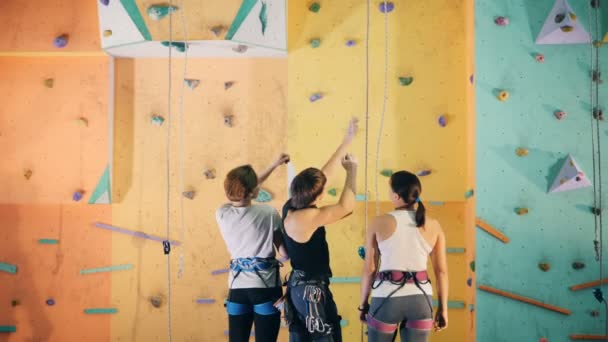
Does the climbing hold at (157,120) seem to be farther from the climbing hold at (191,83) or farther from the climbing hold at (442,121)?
the climbing hold at (442,121)

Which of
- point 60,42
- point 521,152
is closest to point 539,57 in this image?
point 521,152

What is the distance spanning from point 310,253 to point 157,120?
7.46 feet

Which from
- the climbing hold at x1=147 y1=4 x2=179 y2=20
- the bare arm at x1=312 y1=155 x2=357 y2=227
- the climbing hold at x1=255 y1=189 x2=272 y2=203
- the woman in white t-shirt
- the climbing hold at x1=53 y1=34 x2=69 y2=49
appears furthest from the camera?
the climbing hold at x1=255 y1=189 x2=272 y2=203

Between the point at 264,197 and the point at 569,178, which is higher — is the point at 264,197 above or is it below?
below

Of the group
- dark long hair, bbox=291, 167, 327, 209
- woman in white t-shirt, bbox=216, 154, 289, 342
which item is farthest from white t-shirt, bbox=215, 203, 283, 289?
dark long hair, bbox=291, 167, 327, 209

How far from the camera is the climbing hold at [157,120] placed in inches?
167

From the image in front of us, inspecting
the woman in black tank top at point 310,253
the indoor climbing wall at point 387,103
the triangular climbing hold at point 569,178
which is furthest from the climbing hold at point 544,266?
the woman in black tank top at point 310,253

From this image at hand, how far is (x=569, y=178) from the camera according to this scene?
3.57 m

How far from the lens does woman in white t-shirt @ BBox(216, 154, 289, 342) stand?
8.48ft

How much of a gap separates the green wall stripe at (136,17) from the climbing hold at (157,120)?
68 centimetres

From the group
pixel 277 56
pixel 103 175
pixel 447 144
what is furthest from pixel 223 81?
pixel 447 144

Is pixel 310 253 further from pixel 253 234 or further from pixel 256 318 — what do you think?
pixel 256 318

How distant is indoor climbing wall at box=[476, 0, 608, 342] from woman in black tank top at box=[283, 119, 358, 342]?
1545 mm

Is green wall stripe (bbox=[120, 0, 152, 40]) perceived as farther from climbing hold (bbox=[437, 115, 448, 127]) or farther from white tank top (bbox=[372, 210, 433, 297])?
white tank top (bbox=[372, 210, 433, 297])
